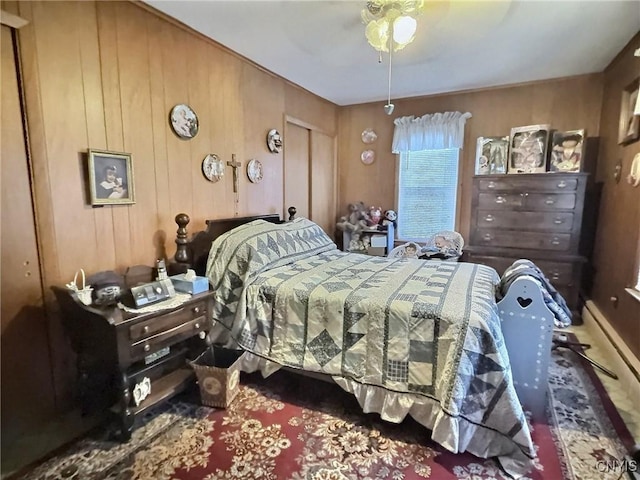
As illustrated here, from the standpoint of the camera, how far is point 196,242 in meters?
2.52

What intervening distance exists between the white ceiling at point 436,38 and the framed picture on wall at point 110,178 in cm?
102

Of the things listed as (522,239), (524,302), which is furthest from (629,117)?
(524,302)

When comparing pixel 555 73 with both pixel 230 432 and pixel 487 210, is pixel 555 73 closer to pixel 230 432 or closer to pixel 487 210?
pixel 487 210

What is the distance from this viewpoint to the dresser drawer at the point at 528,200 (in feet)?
10.8

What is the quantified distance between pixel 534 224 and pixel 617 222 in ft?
2.21

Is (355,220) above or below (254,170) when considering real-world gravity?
below

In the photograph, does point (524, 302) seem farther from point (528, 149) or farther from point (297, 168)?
point (297, 168)

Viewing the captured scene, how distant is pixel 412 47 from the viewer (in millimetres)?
2729

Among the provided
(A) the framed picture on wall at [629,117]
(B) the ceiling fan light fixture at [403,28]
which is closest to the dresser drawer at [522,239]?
(A) the framed picture on wall at [629,117]

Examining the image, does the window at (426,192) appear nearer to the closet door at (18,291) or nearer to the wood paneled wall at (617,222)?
the wood paneled wall at (617,222)

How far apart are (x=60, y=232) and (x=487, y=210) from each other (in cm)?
364

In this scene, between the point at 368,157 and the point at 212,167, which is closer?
the point at 212,167

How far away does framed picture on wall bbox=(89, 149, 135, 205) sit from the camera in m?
1.96

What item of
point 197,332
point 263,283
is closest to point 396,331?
point 263,283
